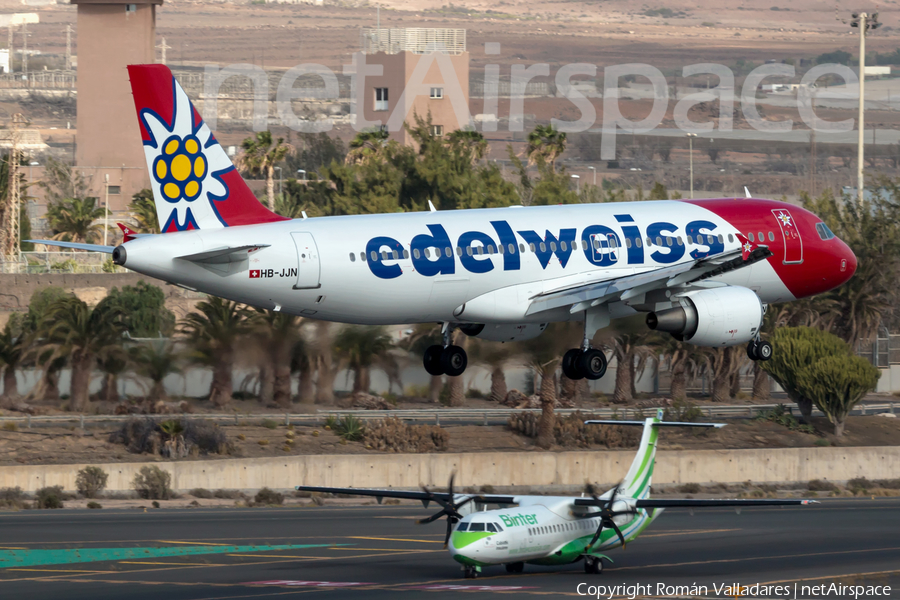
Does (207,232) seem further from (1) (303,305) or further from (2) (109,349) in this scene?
(2) (109,349)

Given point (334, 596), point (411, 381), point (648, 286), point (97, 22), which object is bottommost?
point (334, 596)

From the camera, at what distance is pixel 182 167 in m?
45.4

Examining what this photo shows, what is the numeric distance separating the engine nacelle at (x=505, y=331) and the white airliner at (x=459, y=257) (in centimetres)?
7

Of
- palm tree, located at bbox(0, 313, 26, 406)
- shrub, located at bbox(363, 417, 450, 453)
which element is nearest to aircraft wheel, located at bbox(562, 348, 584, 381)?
shrub, located at bbox(363, 417, 450, 453)

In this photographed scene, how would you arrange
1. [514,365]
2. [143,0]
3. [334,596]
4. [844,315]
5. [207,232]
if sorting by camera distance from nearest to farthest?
[207,232], [334,596], [514,365], [844,315], [143,0]

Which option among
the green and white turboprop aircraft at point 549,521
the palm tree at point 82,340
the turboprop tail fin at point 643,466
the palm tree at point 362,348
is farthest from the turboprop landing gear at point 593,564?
the palm tree at point 82,340

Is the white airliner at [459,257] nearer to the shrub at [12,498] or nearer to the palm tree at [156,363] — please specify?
the palm tree at [156,363]

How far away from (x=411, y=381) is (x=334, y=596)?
3610 cm

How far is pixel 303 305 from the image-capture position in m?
44.8

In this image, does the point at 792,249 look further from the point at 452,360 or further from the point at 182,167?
the point at 182,167

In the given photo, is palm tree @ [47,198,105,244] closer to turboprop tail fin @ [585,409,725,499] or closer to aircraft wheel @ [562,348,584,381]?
turboprop tail fin @ [585,409,725,499]

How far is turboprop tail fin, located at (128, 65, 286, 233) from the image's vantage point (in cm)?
4475

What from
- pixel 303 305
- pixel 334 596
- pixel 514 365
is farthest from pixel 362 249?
pixel 514 365

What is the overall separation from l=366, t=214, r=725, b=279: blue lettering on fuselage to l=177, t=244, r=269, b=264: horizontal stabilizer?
3773 millimetres
